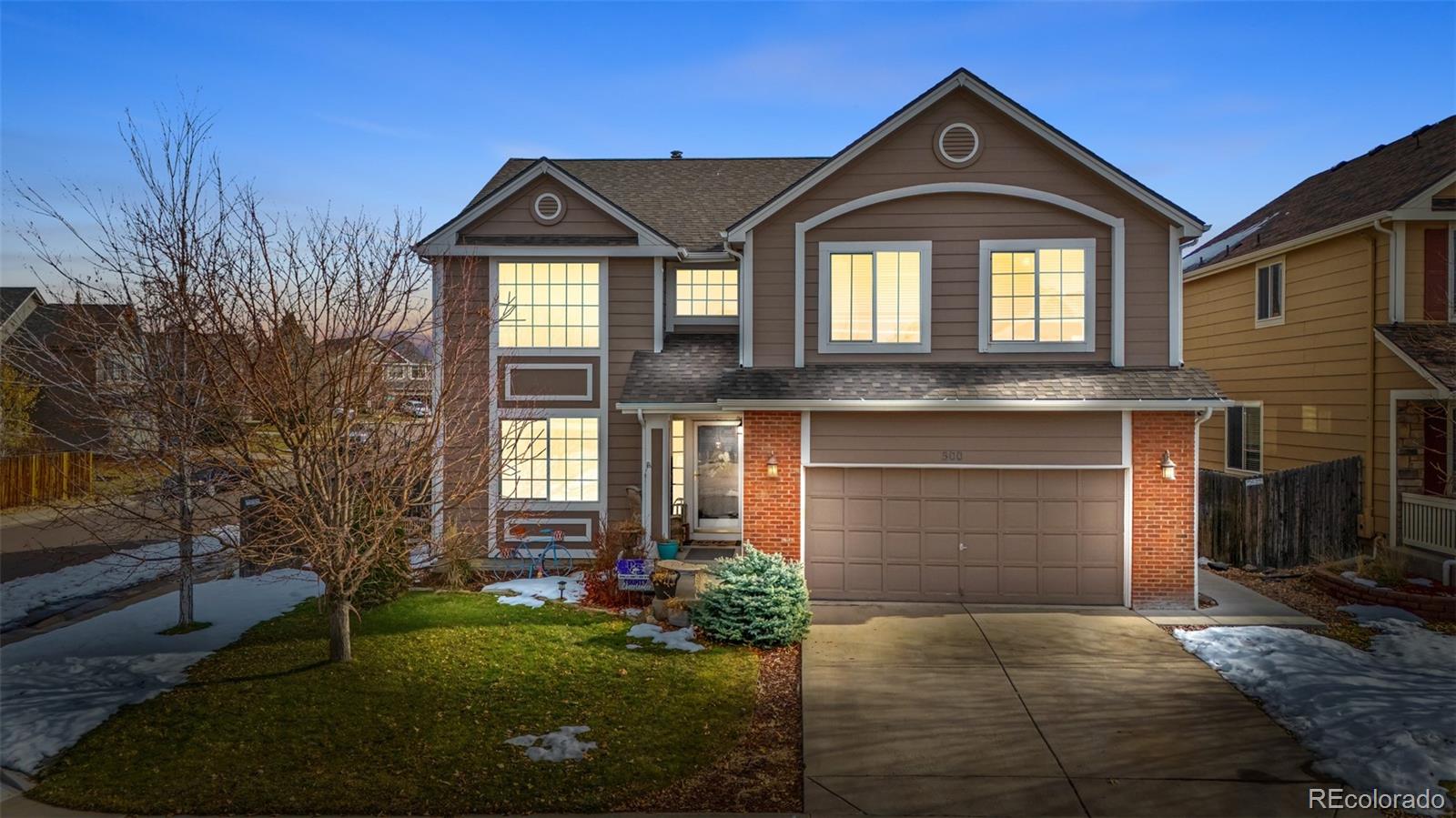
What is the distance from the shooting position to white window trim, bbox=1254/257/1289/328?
17.2m

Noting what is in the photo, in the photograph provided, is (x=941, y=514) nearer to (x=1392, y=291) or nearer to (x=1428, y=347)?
(x=1428, y=347)

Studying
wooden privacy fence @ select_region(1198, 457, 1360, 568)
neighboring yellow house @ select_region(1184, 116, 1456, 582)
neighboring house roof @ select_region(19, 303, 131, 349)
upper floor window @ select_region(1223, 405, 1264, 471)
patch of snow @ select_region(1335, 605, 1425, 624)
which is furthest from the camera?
upper floor window @ select_region(1223, 405, 1264, 471)

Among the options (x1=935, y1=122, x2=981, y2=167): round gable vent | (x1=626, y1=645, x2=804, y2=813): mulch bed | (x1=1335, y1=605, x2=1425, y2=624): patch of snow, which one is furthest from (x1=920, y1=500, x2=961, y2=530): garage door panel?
(x1=1335, y1=605, x2=1425, y2=624): patch of snow

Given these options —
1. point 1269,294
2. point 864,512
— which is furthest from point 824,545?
point 1269,294

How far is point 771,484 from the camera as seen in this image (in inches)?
506

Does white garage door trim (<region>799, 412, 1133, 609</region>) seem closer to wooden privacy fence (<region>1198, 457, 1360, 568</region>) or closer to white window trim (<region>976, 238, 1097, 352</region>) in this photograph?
white window trim (<region>976, 238, 1097, 352</region>)

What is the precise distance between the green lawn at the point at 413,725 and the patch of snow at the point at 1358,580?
10.0 metres

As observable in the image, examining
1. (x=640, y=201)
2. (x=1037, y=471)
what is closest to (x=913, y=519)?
(x=1037, y=471)

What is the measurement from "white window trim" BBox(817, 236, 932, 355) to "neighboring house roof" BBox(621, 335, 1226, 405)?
0.89 feet

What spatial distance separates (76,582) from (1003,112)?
1748cm

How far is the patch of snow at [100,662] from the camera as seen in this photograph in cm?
800

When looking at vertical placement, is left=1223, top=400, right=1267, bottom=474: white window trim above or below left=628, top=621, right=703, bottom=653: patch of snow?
above

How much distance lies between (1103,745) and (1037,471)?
5627mm

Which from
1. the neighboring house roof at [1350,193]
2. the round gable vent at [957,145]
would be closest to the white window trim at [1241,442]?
the neighboring house roof at [1350,193]
